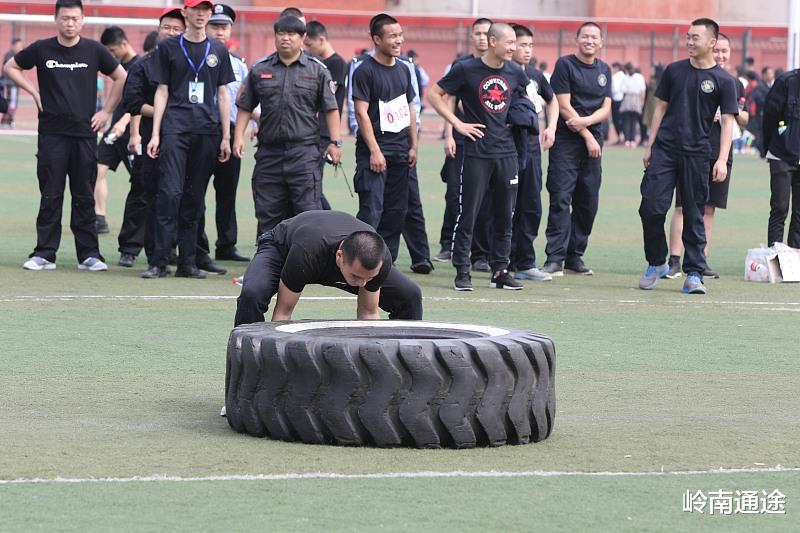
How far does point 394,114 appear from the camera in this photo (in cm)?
1298

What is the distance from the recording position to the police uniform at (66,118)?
12898 mm

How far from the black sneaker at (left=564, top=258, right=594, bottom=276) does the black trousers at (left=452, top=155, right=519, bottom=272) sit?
153cm

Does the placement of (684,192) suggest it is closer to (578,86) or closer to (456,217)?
(578,86)

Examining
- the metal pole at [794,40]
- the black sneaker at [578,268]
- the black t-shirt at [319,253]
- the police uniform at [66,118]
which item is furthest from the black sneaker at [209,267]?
the metal pole at [794,40]

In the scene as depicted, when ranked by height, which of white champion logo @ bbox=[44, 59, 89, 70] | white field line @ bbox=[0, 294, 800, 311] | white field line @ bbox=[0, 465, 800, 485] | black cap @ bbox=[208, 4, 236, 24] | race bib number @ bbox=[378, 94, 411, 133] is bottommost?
white field line @ bbox=[0, 294, 800, 311]

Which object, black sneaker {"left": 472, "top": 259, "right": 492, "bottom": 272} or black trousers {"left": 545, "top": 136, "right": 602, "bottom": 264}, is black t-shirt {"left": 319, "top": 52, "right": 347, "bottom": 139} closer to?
black sneaker {"left": 472, "top": 259, "right": 492, "bottom": 272}

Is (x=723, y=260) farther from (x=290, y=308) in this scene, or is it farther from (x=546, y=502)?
(x=546, y=502)

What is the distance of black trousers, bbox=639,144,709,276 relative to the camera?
40.6 feet

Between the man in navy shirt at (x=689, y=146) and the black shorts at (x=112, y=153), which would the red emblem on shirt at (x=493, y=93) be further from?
the black shorts at (x=112, y=153)

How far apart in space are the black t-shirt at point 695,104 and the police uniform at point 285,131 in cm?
278

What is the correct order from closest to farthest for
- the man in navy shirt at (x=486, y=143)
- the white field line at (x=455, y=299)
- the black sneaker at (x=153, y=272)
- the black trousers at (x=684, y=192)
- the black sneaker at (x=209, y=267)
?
1. the white field line at (x=455, y=299)
2. the man in navy shirt at (x=486, y=143)
3. the black trousers at (x=684, y=192)
4. the black sneaker at (x=153, y=272)
5. the black sneaker at (x=209, y=267)

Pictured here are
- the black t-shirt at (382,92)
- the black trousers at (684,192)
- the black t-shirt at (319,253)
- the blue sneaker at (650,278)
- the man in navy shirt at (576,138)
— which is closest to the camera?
the black t-shirt at (319,253)

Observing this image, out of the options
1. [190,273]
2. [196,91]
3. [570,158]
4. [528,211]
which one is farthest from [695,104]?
[190,273]

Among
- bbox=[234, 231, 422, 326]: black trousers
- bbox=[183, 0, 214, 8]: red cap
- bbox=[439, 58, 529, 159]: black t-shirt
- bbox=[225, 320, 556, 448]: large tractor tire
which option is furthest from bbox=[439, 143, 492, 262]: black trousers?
bbox=[225, 320, 556, 448]: large tractor tire
